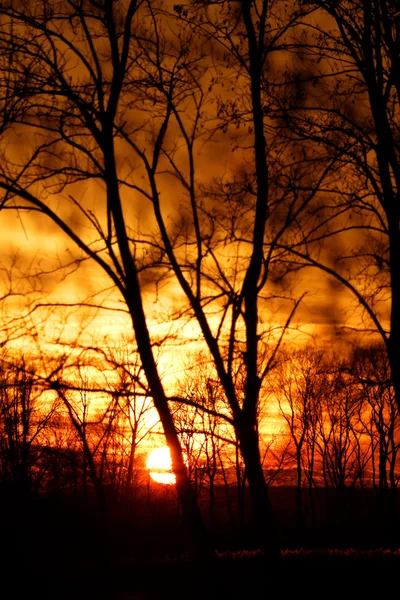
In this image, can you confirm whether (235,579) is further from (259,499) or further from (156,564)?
(156,564)

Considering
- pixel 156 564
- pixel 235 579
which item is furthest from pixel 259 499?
pixel 156 564

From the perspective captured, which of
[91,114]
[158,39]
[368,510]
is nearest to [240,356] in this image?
[91,114]

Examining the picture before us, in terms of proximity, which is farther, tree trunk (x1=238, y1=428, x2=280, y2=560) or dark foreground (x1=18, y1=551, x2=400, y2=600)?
dark foreground (x1=18, y1=551, x2=400, y2=600)

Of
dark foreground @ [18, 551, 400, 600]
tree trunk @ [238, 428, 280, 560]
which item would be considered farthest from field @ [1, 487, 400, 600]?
tree trunk @ [238, 428, 280, 560]

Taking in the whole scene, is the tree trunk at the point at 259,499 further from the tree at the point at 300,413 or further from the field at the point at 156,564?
the tree at the point at 300,413

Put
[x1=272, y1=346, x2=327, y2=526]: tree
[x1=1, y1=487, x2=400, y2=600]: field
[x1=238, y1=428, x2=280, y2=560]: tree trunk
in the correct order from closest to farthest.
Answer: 1. [x1=238, y1=428, x2=280, y2=560]: tree trunk
2. [x1=1, y1=487, x2=400, y2=600]: field
3. [x1=272, y1=346, x2=327, y2=526]: tree

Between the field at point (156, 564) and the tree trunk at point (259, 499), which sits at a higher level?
→ the tree trunk at point (259, 499)

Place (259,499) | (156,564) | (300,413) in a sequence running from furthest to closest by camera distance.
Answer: (300,413) < (156,564) < (259,499)

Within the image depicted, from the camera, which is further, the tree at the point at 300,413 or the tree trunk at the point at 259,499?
the tree at the point at 300,413

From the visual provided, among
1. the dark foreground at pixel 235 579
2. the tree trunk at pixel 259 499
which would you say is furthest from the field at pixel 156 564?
the tree trunk at pixel 259 499

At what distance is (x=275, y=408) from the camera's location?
53656 mm

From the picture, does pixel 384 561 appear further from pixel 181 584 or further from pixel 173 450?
pixel 173 450

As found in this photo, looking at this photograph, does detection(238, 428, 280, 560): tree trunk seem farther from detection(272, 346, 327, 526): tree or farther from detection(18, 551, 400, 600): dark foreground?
detection(272, 346, 327, 526): tree

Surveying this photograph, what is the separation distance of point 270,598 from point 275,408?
45.6 metres
